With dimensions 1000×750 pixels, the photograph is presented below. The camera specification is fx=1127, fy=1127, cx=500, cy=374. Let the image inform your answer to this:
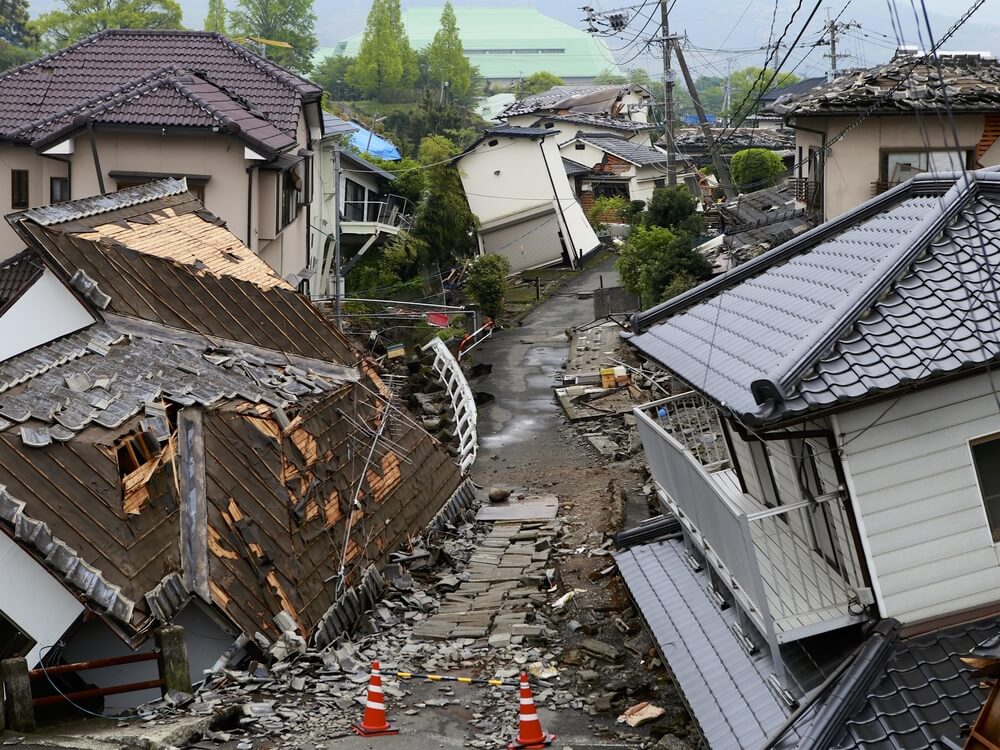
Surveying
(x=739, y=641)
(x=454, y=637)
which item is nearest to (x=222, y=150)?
(x=454, y=637)

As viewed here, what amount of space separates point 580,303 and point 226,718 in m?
34.8

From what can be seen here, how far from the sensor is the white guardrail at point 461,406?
85.8ft

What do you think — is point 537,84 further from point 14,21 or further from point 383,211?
point 383,211

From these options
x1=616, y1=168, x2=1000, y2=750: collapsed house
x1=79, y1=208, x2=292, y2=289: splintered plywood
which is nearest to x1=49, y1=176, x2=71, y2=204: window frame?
x1=79, y1=208, x2=292, y2=289: splintered plywood

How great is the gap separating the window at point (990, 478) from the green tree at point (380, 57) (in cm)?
9223

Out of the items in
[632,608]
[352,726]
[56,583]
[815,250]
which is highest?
[815,250]

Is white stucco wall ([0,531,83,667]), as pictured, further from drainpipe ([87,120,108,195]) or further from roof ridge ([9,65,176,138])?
roof ridge ([9,65,176,138])

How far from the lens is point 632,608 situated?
16.1m

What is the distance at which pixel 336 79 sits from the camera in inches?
4272

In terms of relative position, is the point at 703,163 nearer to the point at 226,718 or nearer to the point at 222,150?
the point at 222,150

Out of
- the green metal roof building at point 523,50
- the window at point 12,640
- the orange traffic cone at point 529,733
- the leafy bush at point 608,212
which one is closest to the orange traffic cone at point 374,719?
the orange traffic cone at point 529,733

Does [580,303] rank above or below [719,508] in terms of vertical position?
below

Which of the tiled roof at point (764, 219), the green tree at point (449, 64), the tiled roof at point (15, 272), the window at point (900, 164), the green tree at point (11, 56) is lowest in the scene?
the tiled roof at point (764, 219)

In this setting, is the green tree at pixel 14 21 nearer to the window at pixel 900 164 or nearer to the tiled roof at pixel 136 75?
the tiled roof at pixel 136 75
